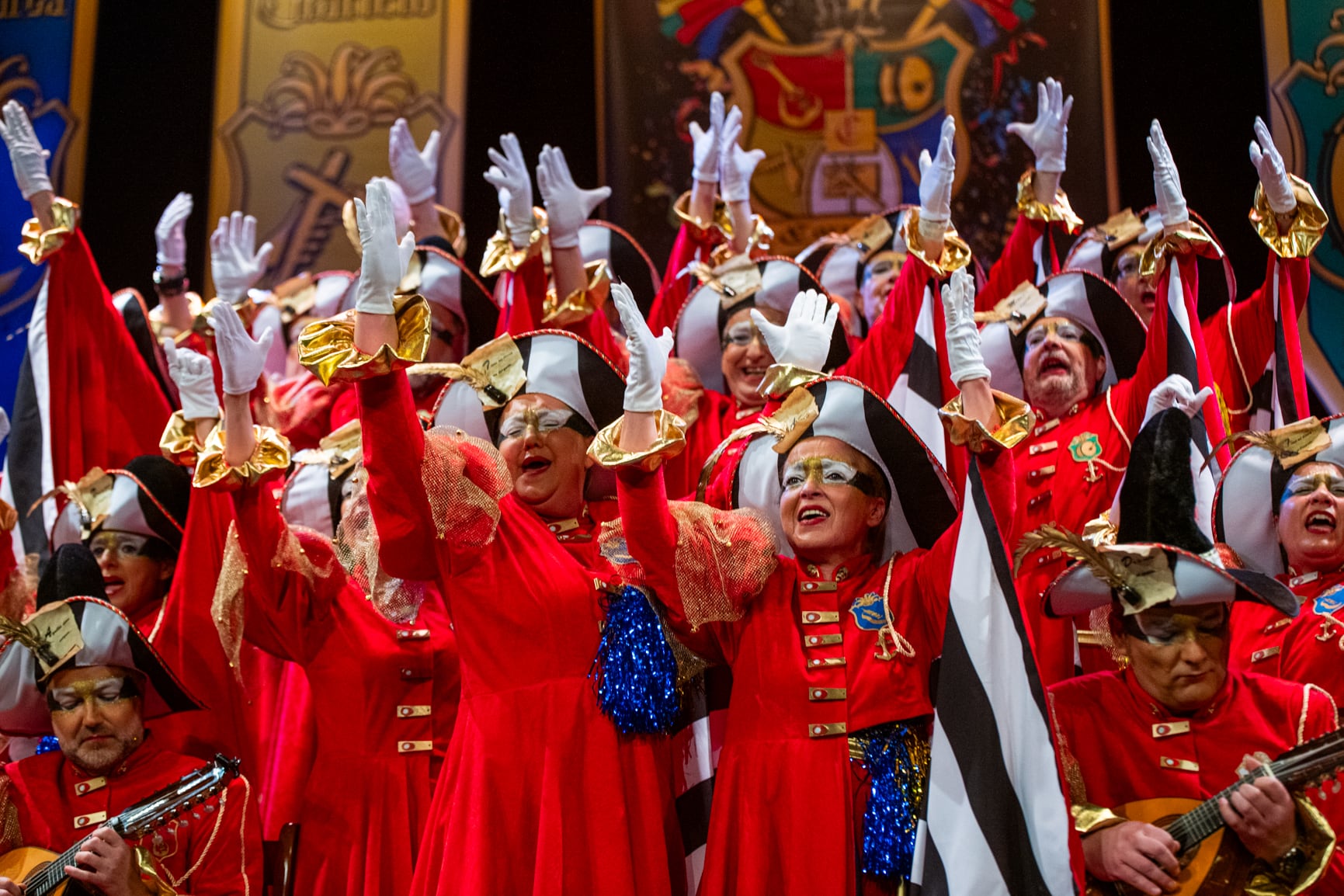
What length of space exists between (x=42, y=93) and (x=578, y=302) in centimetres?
399

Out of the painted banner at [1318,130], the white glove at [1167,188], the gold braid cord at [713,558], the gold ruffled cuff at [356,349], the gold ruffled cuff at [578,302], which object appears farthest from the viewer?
the painted banner at [1318,130]

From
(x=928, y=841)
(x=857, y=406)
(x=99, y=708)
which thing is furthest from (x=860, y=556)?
(x=99, y=708)

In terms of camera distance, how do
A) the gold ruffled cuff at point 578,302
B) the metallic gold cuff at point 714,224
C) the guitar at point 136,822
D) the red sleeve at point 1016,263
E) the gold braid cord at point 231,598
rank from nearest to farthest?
the guitar at point 136,822 < the gold braid cord at point 231,598 < the gold ruffled cuff at point 578,302 < the red sleeve at point 1016,263 < the metallic gold cuff at point 714,224

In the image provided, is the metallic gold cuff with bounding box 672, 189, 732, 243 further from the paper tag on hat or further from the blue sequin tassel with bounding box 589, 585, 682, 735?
the paper tag on hat

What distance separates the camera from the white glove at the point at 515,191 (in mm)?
5199

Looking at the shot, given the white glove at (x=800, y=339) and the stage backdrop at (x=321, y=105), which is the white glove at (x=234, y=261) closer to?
the stage backdrop at (x=321, y=105)

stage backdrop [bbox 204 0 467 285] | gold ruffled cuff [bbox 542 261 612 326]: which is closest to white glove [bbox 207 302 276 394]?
gold ruffled cuff [bbox 542 261 612 326]

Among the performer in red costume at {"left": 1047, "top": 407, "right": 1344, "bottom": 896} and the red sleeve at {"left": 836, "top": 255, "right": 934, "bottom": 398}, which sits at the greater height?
the red sleeve at {"left": 836, "top": 255, "right": 934, "bottom": 398}

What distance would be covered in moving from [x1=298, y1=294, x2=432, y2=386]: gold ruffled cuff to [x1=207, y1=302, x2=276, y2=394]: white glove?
552 mm

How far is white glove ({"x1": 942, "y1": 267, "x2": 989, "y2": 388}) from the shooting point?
3.34 m

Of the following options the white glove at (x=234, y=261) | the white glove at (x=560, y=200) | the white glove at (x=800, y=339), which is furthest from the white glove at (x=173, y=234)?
the white glove at (x=800, y=339)

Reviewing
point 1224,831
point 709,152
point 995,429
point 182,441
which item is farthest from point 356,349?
point 709,152

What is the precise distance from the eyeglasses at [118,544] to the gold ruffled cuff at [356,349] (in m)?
1.57

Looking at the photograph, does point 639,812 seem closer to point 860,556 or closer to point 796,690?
point 796,690
